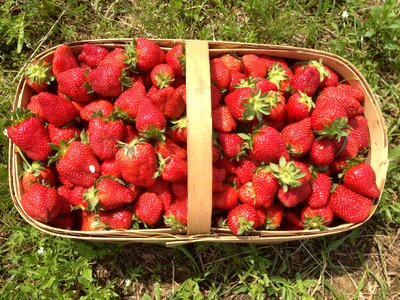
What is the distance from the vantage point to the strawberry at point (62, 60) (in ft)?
7.38

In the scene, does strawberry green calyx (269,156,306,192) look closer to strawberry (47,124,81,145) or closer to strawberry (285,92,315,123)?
strawberry (285,92,315,123)

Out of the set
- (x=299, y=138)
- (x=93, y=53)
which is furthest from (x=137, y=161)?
(x=299, y=138)

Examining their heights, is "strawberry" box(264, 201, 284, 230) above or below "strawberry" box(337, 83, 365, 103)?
below

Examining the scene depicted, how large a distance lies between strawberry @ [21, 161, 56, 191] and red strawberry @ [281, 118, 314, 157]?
1314 millimetres

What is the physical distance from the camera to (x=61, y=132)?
Answer: 2.25 meters

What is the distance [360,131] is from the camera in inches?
95.0

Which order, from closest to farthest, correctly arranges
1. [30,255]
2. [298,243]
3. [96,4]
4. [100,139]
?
1. [100,139]
2. [30,255]
3. [298,243]
4. [96,4]

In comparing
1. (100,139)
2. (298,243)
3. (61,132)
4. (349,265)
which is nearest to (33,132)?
(61,132)

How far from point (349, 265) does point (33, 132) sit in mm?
2198

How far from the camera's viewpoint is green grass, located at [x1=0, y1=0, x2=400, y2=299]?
2.61 meters

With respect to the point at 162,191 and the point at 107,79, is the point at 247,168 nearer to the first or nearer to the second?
the point at 162,191

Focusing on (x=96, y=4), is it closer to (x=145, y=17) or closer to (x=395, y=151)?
(x=145, y=17)

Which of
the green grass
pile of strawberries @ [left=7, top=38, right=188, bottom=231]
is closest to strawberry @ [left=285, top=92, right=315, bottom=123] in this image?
pile of strawberries @ [left=7, top=38, right=188, bottom=231]

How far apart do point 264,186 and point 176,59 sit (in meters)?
0.83
